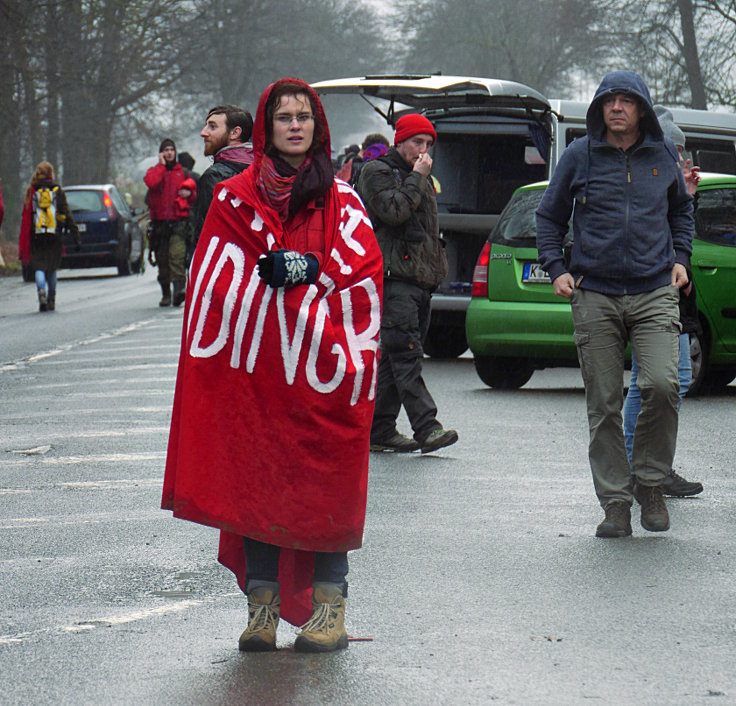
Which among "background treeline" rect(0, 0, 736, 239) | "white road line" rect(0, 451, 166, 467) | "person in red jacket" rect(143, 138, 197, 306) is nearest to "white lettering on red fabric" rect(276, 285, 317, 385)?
"white road line" rect(0, 451, 166, 467)

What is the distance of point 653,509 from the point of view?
7.18 m

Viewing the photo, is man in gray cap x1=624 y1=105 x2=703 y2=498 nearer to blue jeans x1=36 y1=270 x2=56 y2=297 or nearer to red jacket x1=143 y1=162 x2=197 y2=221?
red jacket x1=143 y1=162 x2=197 y2=221

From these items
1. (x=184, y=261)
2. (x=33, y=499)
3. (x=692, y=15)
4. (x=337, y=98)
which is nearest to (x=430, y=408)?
(x=33, y=499)

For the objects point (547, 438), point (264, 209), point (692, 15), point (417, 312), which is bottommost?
point (547, 438)

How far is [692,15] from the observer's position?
3672 centimetres

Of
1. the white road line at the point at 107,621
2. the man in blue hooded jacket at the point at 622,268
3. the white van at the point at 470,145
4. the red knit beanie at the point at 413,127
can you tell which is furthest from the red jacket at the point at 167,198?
the white road line at the point at 107,621

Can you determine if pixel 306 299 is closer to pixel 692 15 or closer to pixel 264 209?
pixel 264 209

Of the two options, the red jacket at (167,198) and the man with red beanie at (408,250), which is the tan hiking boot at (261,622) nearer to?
the man with red beanie at (408,250)

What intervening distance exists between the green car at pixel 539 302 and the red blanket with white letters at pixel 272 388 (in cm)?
740

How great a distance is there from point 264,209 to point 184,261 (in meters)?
16.4

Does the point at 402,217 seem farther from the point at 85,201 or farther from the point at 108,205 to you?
the point at 85,201

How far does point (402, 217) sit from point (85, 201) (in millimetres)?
22442

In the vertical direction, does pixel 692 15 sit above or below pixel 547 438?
above

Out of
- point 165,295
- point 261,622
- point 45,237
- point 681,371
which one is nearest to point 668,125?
point 681,371
